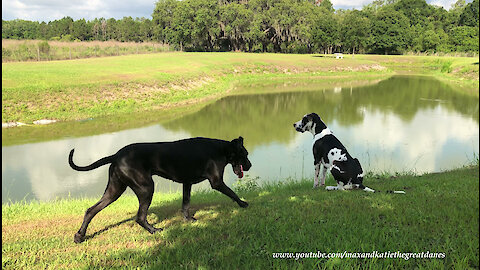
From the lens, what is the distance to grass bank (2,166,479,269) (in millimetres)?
3658

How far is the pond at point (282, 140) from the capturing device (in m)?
11.6

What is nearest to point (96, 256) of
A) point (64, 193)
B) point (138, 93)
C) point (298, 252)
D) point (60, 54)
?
point (298, 252)

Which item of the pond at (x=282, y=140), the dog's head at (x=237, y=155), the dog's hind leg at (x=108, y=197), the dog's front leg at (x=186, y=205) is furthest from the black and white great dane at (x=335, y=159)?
the dog's hind leg at (x=108, y=197)

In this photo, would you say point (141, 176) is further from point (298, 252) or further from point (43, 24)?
point (43, 24)

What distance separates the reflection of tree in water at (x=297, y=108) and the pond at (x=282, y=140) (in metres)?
0.06

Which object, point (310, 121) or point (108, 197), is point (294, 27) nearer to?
point (310, 121)

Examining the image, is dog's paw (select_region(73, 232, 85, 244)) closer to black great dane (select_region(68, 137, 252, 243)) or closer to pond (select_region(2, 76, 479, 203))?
black great dane (select_region(68, 137, 252, 243))

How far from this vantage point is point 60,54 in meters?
47.5

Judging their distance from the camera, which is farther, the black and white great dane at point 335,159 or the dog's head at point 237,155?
the black and white great dane at point 335,159

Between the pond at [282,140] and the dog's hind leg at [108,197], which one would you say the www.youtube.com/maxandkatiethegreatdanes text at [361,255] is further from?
the pond at [282,140]

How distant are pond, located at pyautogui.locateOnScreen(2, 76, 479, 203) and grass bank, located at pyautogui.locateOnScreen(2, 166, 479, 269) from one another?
5.06 meters

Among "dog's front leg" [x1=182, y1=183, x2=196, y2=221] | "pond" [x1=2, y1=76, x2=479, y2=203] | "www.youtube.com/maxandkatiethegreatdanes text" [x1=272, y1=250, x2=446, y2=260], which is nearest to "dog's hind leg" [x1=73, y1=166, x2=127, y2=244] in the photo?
"dog's front leg" [x1=182, y1=183, x2=196, y2=221]

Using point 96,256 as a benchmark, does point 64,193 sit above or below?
below

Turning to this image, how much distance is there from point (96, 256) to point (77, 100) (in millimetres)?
21319
